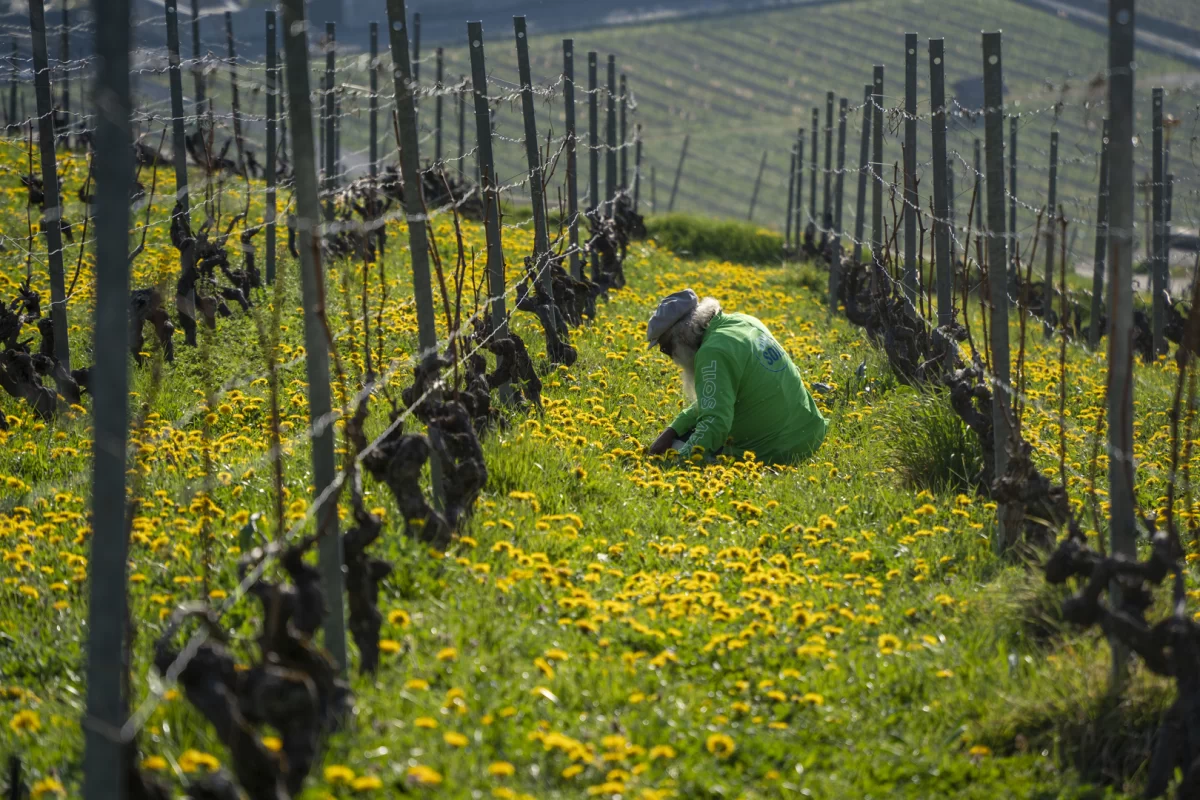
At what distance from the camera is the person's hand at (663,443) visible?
6297 mm

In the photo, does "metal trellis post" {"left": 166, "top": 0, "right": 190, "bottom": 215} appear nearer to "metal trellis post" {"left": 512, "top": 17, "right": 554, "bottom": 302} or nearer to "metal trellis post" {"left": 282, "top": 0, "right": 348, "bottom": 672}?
"metal trellis post" {"left": 512, "top": 17, "right": 554, "bottom": 302}

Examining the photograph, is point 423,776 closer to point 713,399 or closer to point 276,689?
point 276,689

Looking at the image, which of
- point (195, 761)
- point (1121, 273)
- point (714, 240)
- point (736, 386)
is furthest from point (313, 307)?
point (714, 240)

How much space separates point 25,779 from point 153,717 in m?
0.32

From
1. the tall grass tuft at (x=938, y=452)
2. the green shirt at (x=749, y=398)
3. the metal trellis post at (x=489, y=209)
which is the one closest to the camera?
the tall grass tuft at (x=938, y=452)

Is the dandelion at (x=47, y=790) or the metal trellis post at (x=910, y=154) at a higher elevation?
the metal trellis post at (x=910, y=154)

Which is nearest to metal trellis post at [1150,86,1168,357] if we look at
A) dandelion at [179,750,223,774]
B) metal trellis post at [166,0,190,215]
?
metal trellis post at [166,0,190,215]

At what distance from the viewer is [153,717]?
10.5 feet

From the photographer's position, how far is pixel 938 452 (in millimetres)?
5891

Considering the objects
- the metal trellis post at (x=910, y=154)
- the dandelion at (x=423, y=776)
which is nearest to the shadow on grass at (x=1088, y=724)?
the dandelion at (x=423, y=776)

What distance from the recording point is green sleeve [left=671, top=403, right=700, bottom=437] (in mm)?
6387

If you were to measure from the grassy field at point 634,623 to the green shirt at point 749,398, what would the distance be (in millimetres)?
243

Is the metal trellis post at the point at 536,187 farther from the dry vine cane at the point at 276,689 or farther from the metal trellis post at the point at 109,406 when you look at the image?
the metal trellis post at the point at 109,406

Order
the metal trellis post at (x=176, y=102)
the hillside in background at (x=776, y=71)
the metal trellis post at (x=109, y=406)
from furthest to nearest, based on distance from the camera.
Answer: the hillside in background at (x=776, y=71), the metal trellis post at (x=176, y=102), the metal trellis post at (x=109, y=406)
